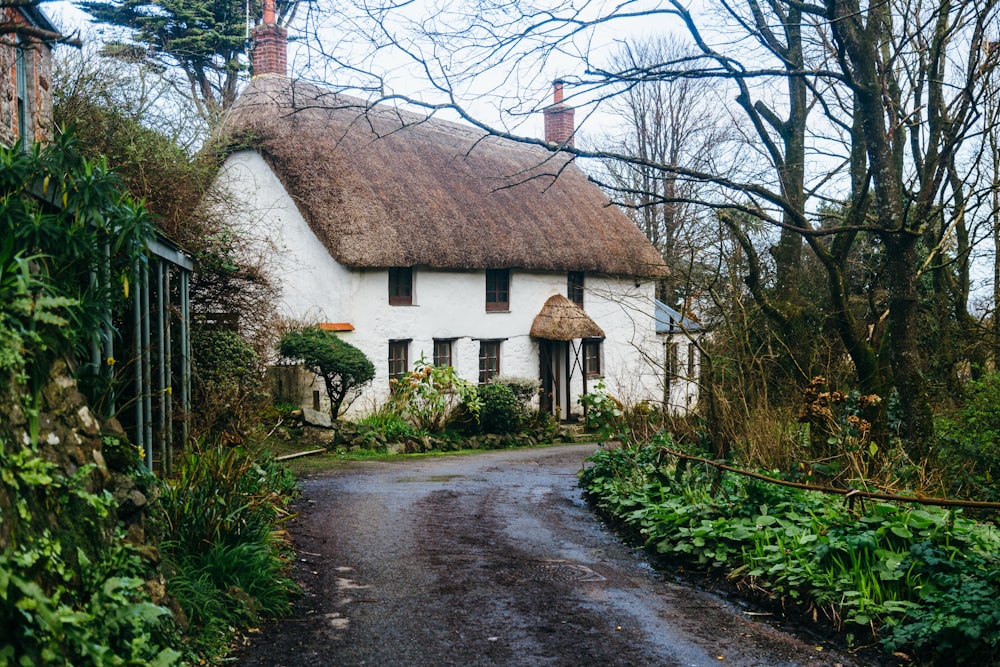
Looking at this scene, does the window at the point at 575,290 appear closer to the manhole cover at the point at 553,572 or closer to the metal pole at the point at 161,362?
the manhole cover at the point at 553,572

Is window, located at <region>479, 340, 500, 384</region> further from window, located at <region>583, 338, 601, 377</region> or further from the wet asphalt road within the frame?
the wet asphalt road

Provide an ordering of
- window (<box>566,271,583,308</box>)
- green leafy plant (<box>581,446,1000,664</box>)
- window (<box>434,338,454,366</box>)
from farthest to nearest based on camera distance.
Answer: window (<box>566,271,583,308</box>)
window (<box>434,338,454,366</box>)
green leafy plant (<box>581,446,1000,664</box>)

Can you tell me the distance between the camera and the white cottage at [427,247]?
1845cm

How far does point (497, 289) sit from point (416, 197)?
10.4 ft

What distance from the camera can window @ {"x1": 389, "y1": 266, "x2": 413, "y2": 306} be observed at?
19422 millimetres

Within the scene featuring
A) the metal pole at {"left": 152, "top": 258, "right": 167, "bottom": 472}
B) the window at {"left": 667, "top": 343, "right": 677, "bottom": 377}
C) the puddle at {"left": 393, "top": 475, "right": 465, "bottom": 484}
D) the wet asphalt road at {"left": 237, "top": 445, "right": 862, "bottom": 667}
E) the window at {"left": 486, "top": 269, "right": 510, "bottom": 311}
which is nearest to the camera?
the wet asphalt road at {"left": 237, "top": 445, "right": 862, "bottom": 667}

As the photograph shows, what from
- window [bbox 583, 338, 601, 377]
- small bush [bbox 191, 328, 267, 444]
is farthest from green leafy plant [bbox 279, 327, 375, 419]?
window [bbox 583, 338, 601, 377]

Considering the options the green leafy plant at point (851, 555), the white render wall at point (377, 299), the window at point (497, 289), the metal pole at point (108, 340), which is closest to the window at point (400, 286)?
the white render wall at point (377, 299)

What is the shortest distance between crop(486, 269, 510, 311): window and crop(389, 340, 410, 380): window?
2.76m

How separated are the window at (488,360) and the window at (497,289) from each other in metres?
0.88

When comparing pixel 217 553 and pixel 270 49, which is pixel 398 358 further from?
pixel 217 553

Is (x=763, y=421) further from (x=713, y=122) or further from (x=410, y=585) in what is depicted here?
(x=713, y=122)

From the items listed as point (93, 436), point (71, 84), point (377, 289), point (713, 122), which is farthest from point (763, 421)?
point (713, 122)

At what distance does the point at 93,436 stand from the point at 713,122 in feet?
92.9
